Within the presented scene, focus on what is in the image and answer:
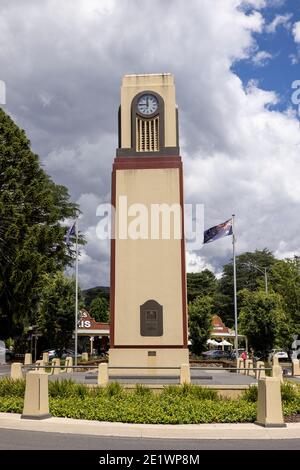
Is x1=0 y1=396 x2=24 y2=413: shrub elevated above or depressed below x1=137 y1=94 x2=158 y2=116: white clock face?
below

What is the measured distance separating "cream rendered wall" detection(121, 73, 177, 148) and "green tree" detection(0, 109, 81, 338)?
15561 mm

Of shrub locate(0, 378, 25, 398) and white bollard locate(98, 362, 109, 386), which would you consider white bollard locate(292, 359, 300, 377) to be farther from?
shrub locate(0, 378, 25, 398)

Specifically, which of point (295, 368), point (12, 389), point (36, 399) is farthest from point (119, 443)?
point (295, 368)

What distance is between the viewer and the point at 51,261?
43312mm

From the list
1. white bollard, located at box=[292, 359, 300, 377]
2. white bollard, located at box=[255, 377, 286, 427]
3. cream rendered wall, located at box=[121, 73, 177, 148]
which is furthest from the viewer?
white bollard, located at box=[292, 359, 300, 377]

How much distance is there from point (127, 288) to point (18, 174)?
20105 mm

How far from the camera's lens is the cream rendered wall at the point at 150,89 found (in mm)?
28812

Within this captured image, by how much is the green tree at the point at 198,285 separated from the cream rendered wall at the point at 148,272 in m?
56.6

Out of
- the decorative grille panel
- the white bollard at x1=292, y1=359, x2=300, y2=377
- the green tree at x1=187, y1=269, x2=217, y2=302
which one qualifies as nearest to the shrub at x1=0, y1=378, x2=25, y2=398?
the decorative grille panel

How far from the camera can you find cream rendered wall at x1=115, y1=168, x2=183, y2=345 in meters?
26.6
